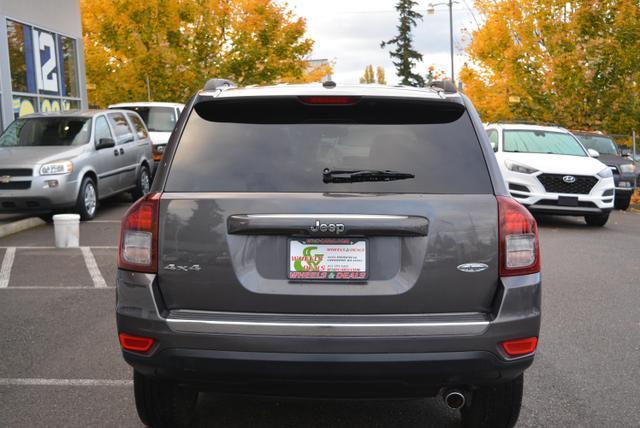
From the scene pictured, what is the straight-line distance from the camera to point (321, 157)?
3.28 metres

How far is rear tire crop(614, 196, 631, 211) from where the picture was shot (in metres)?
17.6

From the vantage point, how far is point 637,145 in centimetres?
2538

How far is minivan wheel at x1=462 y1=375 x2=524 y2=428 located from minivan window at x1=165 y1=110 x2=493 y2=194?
1005 millimetres

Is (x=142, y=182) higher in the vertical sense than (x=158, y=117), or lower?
lower

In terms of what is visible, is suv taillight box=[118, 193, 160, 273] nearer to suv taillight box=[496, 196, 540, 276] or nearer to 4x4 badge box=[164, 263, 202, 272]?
4x4 badge box=[164, 263, 202, 272]

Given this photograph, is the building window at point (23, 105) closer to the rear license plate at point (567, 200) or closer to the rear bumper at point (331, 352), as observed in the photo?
the rear license plate at point (567, 200)

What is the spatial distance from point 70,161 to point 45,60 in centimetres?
901

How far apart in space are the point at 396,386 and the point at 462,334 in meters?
0.35

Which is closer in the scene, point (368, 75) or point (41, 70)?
point (41, 70)

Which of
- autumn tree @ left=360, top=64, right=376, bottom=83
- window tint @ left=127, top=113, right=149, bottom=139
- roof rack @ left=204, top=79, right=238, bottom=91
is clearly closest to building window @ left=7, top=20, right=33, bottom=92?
window tint @ left=127, top=113, right=149, bottom=139

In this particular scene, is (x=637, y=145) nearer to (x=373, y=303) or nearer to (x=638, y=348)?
(x=638, y=348)

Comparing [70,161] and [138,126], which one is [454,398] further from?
[138,126]

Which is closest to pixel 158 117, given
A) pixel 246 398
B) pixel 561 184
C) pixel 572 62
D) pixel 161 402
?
pixel 561 184

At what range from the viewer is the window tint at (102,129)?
13515 millimetres
